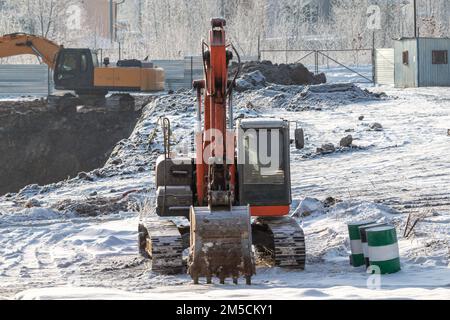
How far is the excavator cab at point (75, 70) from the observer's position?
40.4 metres

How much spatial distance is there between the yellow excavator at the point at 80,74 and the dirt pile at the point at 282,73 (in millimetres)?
5252

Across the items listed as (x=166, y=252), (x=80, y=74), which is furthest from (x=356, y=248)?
(x=80, y=74)

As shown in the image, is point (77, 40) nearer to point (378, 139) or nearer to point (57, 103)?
point (57, 103)

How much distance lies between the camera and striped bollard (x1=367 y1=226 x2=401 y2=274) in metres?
13.3

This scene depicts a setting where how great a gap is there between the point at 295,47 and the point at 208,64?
2261 inches

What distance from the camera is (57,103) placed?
132 ft

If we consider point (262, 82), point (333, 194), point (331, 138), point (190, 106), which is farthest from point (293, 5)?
point (333, 194)

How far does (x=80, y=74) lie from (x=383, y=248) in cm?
2890

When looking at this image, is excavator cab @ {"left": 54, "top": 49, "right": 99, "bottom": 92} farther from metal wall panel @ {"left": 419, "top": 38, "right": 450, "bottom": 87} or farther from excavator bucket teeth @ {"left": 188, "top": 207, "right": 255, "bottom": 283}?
excavator bucket teeth @ {"left": 188, "top": 207, "right": 255, "bottom": 283}

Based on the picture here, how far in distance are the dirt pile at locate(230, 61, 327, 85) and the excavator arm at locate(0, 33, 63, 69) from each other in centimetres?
785

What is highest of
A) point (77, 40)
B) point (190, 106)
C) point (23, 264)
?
point (77, 40)

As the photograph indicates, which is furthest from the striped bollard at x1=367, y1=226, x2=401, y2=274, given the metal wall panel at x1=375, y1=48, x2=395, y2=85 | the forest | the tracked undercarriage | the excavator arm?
the forest

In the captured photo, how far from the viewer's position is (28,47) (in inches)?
1594

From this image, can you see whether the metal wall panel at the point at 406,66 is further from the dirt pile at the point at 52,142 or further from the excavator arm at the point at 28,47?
the excavator arm at the point at 28,47
